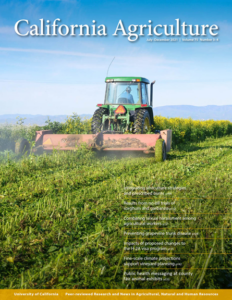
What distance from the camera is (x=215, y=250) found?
97.0 inches

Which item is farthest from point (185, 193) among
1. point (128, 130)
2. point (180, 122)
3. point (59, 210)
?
point (180, 122)

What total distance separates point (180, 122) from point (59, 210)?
12.2 metres

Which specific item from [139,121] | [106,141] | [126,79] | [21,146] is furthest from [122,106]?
[21,146]

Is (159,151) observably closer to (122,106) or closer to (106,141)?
(106,141)

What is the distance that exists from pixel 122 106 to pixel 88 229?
616 centimetres

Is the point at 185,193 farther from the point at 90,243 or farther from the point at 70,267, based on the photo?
the point at 70,267

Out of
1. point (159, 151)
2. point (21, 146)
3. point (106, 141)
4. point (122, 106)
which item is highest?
point (122, 106)

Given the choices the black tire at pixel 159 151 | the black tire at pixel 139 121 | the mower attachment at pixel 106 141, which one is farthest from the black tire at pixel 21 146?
the black tire at pixel 159 151

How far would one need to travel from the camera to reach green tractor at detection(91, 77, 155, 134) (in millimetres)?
8844

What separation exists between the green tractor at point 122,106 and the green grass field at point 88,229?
143 inches

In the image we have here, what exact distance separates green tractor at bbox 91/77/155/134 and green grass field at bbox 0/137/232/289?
3.64 metres

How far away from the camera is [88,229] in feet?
9.62
